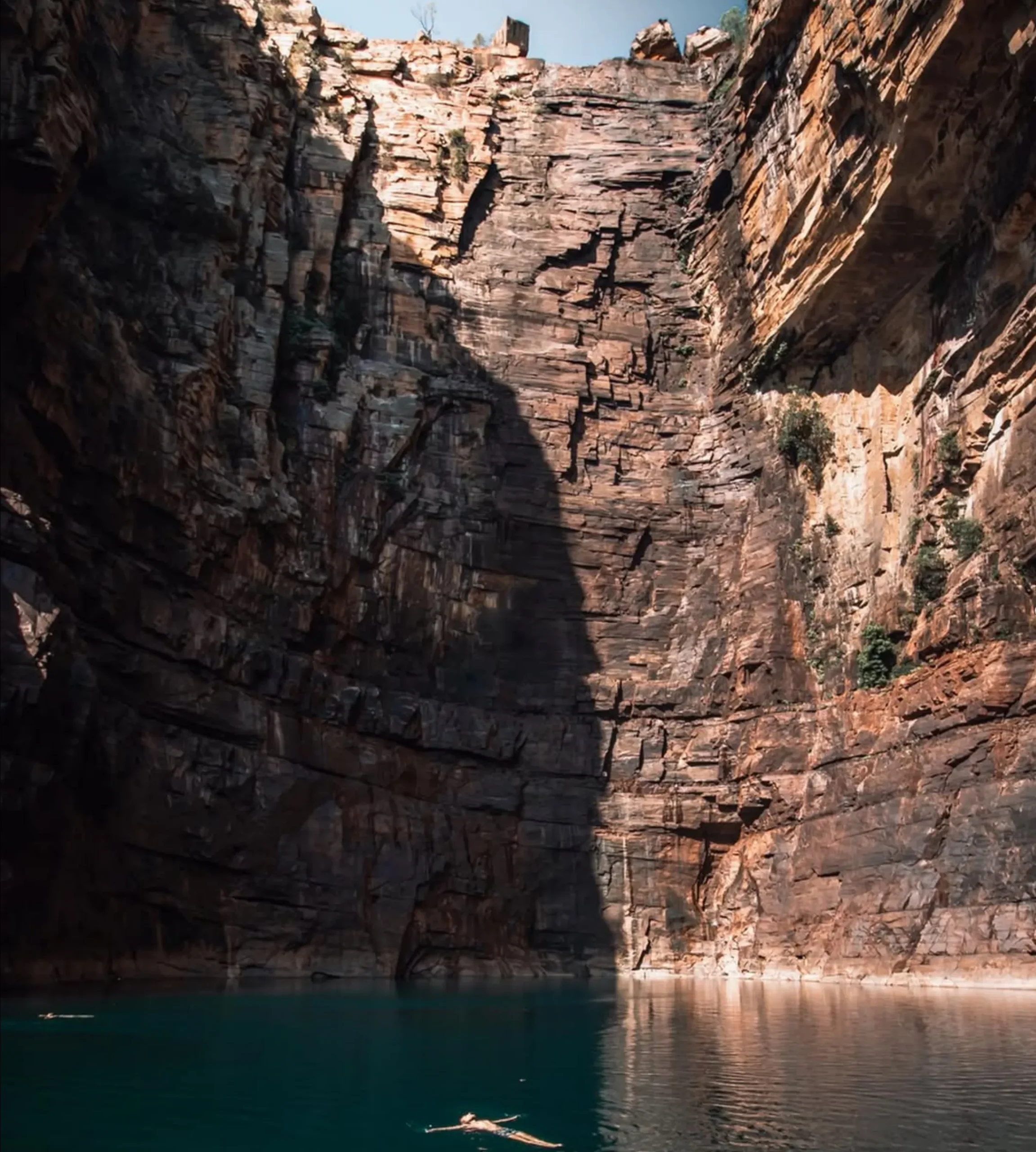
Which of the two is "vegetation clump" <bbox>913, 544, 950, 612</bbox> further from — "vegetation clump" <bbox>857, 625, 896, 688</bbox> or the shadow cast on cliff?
the shadow cast on cliff

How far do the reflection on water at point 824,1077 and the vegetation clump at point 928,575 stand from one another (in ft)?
38.7

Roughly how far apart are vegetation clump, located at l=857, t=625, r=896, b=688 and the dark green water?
11810 mm

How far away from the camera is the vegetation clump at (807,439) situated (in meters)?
39.5

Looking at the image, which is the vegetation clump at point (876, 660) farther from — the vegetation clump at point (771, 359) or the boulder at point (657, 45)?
the boulder at point (657, 45)

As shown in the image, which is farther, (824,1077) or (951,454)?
(951,454)

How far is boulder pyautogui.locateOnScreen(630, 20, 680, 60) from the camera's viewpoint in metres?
51.7

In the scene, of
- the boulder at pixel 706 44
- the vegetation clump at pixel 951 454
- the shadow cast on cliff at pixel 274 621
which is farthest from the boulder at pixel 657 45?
the vegetation clump at pixel 951 454

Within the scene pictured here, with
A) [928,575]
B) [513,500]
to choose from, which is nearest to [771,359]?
[513,500]

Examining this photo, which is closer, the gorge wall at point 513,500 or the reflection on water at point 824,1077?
the reflection on water at point 824,1077

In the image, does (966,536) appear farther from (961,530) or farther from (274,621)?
(274,621)

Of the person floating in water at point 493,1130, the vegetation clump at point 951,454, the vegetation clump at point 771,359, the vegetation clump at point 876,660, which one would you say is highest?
the vegetation clump at point 771,359

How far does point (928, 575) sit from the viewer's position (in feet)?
109

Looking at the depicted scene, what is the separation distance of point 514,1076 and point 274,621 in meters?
20.7

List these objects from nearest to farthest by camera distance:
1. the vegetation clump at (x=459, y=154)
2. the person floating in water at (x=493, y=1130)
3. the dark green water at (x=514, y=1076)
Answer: the person floating in water at (x=493, y=1130) → the dark green water at (x=514, y=1076) → the vegetation clump at (x=459, y=154)
